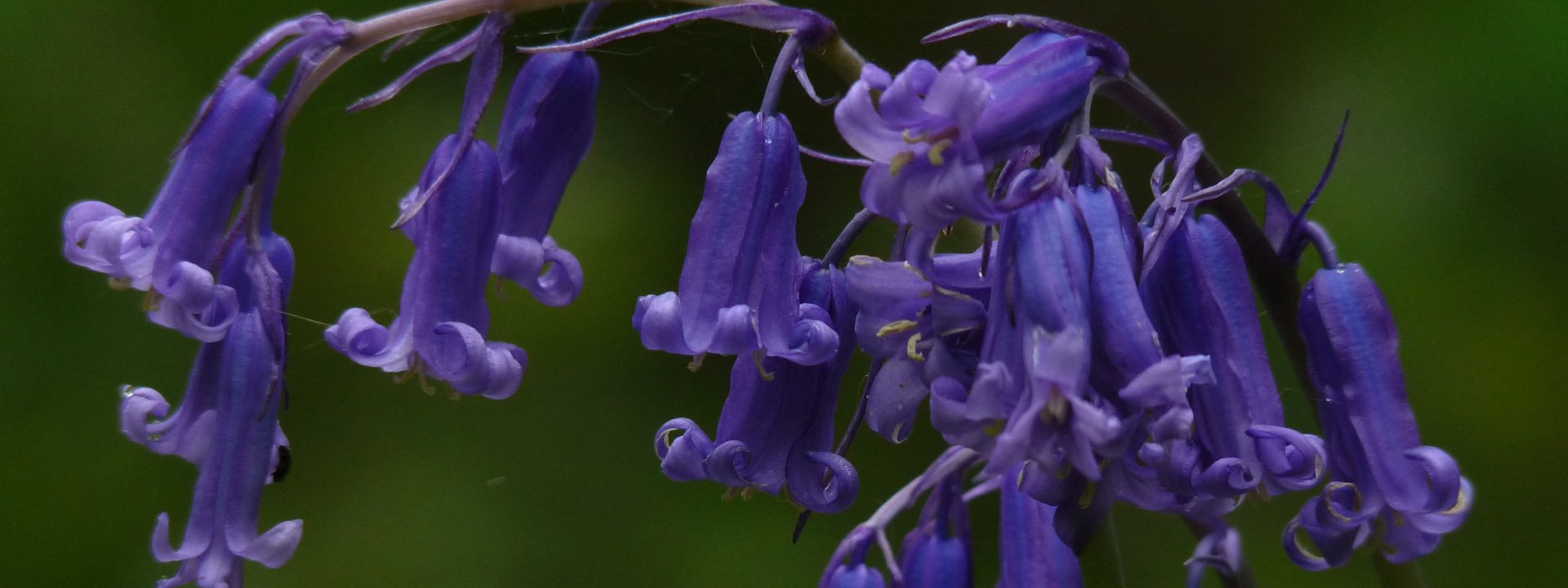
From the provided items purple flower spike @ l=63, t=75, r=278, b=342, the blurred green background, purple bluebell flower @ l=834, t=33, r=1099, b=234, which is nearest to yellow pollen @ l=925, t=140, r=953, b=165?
purple bluebell flower @ l=834, t=33, r=1099, b=234

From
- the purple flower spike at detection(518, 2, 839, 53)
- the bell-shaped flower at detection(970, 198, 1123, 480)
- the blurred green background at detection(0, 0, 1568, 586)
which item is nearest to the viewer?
the bell-shaped flower at detection(970, 198, 1123, 480)

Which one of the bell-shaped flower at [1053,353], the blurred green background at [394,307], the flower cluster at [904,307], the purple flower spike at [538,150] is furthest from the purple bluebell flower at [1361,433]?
the blurred green background at [394,307]

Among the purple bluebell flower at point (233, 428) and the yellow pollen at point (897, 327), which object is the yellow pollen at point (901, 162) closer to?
the yellow pollen at point (897, 327)

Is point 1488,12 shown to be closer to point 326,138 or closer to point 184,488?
point 326,138

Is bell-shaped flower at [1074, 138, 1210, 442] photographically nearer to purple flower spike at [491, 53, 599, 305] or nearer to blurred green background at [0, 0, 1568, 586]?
purple flower spike at [491, 53, 599, 305]

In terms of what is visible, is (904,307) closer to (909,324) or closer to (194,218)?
(909,324)
